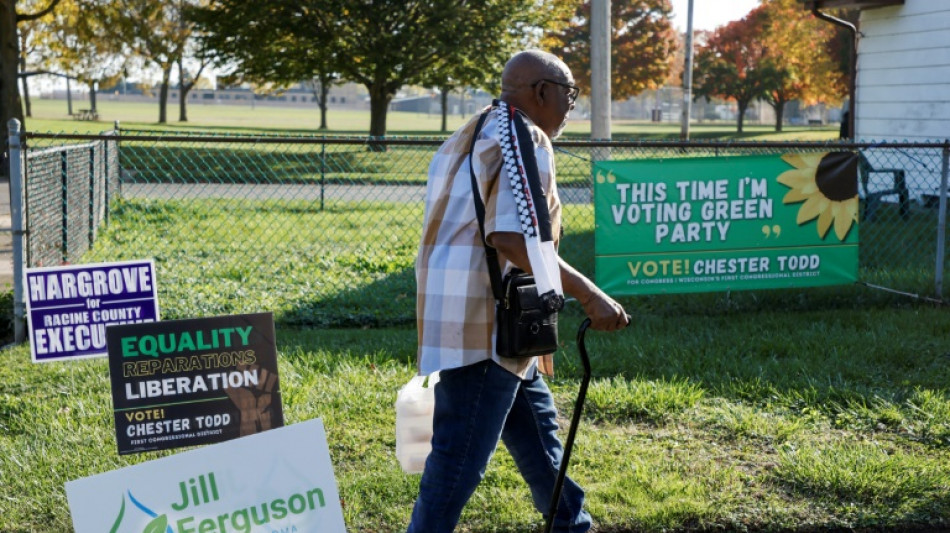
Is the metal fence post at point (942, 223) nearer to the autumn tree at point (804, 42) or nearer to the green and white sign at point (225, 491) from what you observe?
the green and white sign at point (225, 491)

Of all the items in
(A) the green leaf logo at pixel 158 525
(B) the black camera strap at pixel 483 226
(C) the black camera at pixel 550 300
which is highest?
(B) the black camera strap at pixel 483 226

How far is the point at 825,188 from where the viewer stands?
7.83 meters

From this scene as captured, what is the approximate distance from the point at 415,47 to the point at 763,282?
20.6m

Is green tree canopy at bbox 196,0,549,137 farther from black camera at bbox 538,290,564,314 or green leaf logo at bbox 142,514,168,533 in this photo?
black camera at bbox 538,290,564,314

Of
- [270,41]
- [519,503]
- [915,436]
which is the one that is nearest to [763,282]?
[915,436]

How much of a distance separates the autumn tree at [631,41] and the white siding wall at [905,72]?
34.4 m

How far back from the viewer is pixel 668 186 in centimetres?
758

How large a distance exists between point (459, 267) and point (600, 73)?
29.1 ft

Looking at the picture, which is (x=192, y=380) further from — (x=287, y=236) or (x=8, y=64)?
(x=8, y=64)

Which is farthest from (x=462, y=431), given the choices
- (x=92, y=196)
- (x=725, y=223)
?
(x=92, y=196)

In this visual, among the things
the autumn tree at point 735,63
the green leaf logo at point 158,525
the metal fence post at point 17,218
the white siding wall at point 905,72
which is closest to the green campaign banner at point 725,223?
the metal fence post at point 17,218

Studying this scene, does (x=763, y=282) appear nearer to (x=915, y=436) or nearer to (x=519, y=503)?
(x=915, y=436)

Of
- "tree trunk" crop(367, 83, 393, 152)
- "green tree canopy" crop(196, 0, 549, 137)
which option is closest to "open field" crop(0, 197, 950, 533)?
"green tree canopy" crop(196, 0, 549, 137)

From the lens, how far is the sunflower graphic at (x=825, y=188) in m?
7.78
